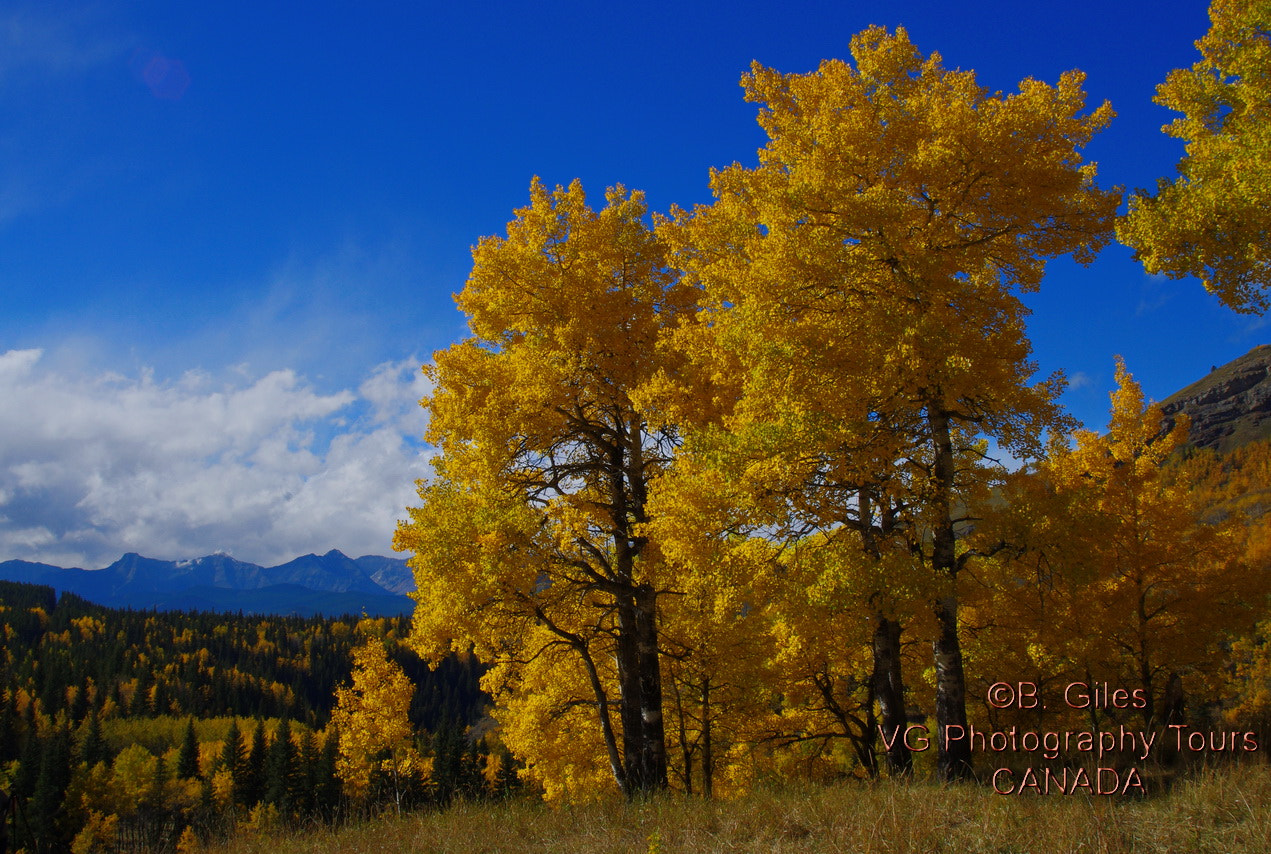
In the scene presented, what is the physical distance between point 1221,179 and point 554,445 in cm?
964

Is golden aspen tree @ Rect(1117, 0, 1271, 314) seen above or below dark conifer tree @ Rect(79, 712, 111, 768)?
above

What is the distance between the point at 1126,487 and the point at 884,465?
399 inches

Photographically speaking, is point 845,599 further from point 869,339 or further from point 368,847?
point 368,847

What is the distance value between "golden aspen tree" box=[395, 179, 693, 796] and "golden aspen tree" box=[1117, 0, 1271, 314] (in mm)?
6676

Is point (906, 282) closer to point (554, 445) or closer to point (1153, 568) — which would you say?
point (554, 445)

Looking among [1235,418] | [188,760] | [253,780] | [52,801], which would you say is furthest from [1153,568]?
[1235,418]

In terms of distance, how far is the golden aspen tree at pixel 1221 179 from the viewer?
24.8 feet

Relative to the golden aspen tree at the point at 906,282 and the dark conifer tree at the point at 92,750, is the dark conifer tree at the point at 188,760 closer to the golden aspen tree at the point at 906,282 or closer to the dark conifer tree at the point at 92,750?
the dark conifer tree at the point at 92,750

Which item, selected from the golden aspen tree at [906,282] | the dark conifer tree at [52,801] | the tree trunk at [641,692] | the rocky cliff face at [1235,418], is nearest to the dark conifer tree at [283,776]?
the dark conifer tree at [52,801]

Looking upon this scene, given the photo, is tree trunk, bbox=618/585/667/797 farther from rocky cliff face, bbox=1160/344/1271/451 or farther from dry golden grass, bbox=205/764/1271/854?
rocky cliff face, bbox=1160/344/1271/451

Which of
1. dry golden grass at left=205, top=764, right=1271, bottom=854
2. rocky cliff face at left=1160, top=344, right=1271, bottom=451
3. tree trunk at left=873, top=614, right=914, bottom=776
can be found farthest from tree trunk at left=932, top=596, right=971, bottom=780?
rocky cliff face at left=1160, top=344, right=1271, bottom=451

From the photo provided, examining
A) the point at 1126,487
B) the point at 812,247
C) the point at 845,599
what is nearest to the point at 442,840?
the point at 845,599

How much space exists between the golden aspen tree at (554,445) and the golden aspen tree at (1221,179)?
6.68 meters

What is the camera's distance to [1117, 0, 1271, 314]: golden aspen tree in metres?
7.55
